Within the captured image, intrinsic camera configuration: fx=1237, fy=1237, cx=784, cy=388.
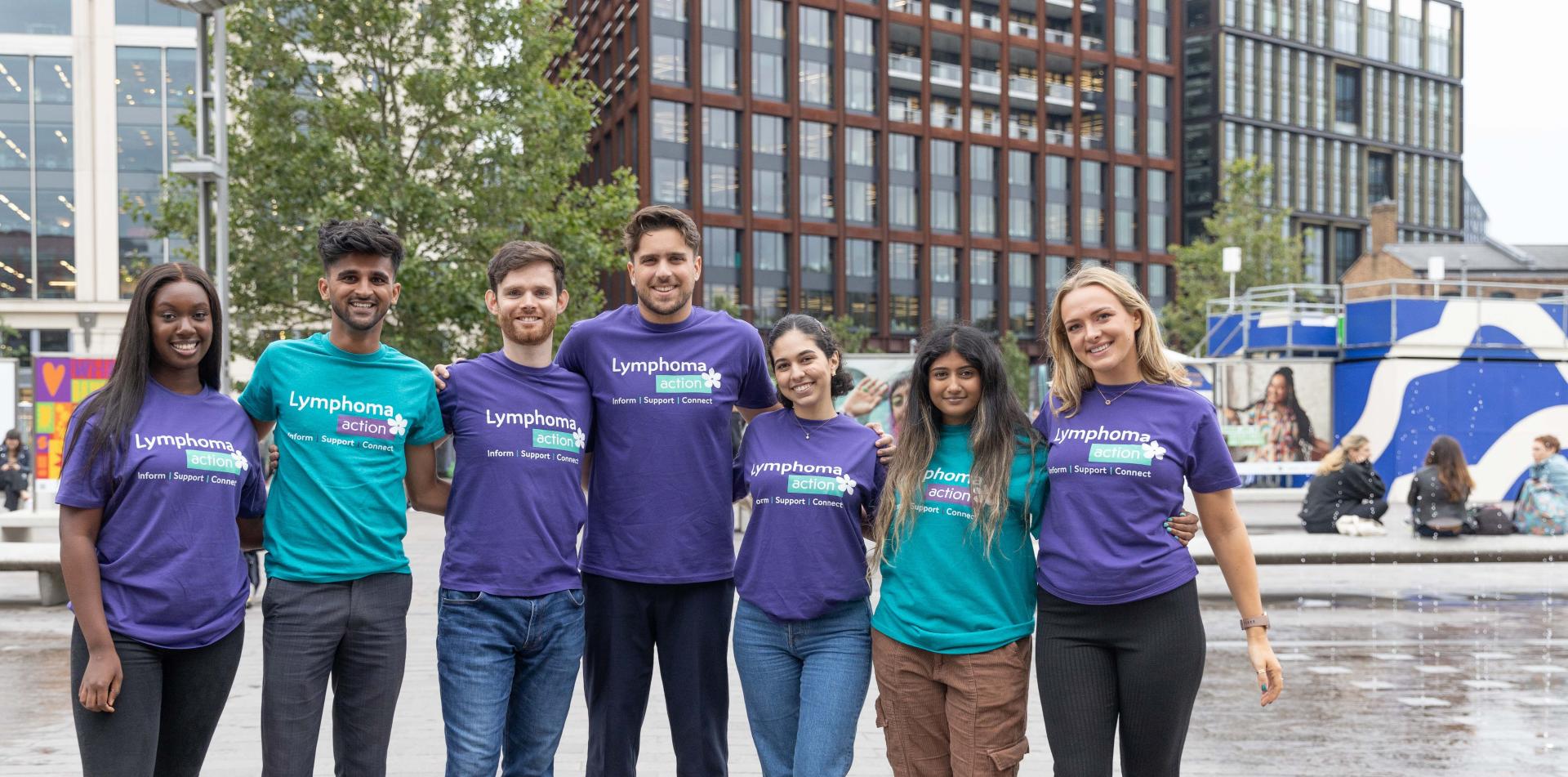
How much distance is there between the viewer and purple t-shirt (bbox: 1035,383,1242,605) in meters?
3.47

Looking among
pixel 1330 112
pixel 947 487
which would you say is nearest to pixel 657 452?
pixel 947 487

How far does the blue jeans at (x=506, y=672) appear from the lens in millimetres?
3779

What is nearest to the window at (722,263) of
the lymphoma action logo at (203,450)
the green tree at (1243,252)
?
the green tree at (1243,252)

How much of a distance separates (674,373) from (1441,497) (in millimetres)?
11934

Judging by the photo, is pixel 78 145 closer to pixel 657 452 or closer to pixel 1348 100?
pixel 657 452

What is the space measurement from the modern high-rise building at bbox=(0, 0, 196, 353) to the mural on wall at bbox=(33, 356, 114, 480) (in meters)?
33.5

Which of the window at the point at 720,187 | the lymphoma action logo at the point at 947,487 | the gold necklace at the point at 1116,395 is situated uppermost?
the window at the point at 720,187

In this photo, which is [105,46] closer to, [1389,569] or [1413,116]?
[1389,569]

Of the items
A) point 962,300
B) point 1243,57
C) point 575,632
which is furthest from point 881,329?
point 575,632

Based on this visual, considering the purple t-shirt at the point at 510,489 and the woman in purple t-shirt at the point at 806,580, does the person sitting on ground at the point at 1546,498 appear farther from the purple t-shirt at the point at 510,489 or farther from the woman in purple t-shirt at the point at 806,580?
the purple t-shirt at the point at 510,489

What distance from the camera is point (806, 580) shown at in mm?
3836

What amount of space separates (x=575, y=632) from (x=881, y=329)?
183 feet

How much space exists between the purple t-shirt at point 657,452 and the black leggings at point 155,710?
1161 mm

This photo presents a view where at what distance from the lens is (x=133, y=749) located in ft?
10.8
